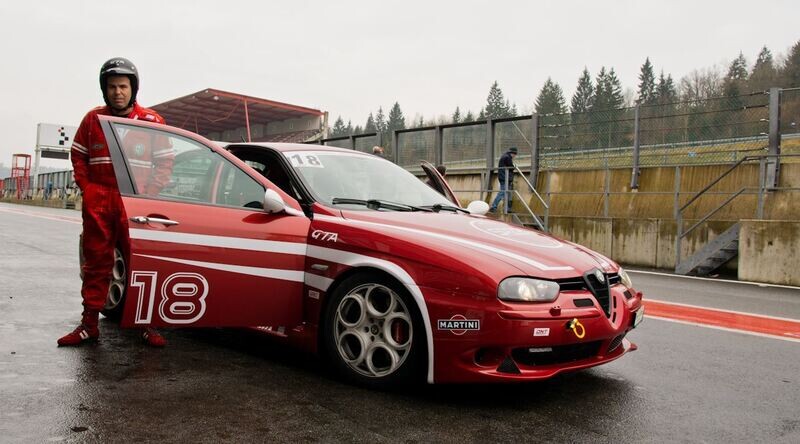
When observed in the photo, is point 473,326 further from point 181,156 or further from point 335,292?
point 181,156

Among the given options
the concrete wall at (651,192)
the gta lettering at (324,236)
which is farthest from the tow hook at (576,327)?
the concrete wall at (651,192)

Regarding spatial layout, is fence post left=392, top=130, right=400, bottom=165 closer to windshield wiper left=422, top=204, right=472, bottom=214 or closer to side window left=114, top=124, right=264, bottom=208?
windshield wiper left=422, top=204, right=472, bottom=214

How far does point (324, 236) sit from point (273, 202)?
0.36 metres

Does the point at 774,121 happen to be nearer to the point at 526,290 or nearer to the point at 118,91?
the point at 526,290

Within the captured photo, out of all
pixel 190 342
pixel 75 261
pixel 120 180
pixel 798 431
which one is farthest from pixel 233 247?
pixel 75 261

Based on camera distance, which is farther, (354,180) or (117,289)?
(117,289)

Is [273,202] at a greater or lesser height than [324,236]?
greater

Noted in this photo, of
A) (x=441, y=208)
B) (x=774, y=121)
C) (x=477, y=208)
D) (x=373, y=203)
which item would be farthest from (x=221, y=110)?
(x=373, y=203)

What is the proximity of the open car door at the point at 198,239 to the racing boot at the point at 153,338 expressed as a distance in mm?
720

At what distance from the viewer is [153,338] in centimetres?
451

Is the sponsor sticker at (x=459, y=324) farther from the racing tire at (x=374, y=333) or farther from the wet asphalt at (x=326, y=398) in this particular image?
the wet asphalt at (x=326, y=398)

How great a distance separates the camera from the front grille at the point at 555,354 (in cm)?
337

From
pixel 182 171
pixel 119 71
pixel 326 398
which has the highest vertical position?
pixel 119 71

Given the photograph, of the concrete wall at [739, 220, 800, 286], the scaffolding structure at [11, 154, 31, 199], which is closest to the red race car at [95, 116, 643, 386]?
the concrete wall at [739, 220, 800, 286]
